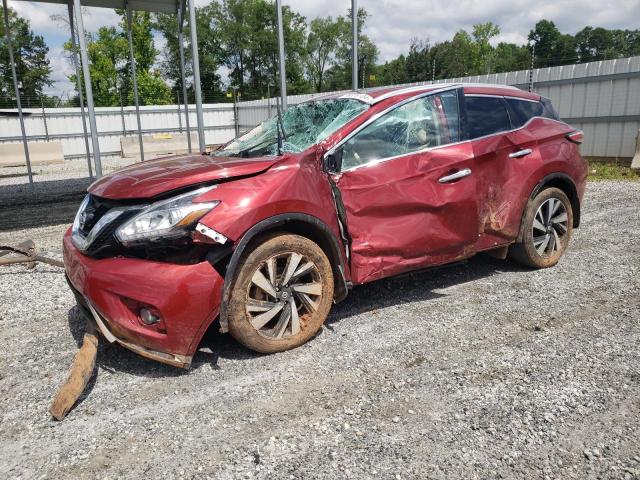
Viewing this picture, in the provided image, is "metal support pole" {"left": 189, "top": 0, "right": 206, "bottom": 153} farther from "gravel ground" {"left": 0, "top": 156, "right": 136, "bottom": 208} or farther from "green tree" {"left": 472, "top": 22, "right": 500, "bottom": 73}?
"green tree" {"left": 472, "top": 22, "right": 500, "bottom": 73}

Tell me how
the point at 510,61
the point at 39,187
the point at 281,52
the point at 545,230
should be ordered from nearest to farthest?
the point at 545,230
the point at 281,52
the point at 39,187
the point at 510,61

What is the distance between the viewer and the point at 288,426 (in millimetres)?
2617

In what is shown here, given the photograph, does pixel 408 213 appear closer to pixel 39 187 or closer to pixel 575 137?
pixel 575 137

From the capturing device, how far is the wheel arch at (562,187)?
15.4 feet

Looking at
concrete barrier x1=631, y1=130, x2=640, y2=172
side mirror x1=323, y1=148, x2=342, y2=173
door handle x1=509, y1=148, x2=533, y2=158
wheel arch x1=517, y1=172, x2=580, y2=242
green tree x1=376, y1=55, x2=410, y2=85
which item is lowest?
concrete barrier x1=631, y1=130, x2=640, y2=172

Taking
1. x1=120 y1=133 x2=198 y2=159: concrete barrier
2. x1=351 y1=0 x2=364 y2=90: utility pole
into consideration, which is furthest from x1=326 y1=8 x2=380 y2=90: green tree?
x1=351 y1=0 x2=364 y2=90: utility pole

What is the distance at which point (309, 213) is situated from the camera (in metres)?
3.32

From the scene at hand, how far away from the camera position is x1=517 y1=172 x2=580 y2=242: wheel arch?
4.69m

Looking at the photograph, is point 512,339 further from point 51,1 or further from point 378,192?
point 51,1

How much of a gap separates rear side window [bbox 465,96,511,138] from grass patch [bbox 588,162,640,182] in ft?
27.5

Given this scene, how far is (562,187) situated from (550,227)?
17.2 inches

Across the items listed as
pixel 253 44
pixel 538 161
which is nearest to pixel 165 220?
pixel 538 161

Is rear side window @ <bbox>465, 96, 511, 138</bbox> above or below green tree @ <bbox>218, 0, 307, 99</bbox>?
below

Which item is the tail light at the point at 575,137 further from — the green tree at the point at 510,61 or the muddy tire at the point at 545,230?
the green tree at the point at 510,61
